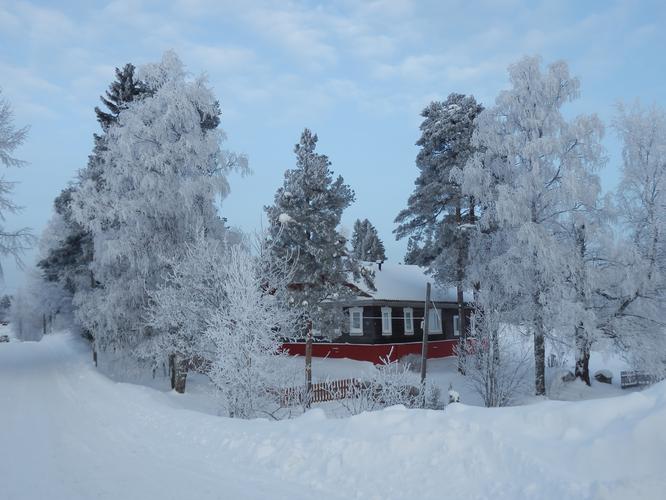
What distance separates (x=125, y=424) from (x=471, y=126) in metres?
23.1

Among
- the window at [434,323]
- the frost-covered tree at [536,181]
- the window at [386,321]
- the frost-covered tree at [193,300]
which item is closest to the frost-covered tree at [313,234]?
the frost-covered tree at [193,300]

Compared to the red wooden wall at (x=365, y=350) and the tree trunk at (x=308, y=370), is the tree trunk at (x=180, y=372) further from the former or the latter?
the red wooden wall at (x=365, y=350)

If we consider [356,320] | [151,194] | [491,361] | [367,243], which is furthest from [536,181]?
[367,243]

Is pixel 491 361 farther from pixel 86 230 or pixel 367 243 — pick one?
pixel 367 243

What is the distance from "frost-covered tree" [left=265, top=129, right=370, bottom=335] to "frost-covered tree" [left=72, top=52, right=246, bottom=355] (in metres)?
2.68

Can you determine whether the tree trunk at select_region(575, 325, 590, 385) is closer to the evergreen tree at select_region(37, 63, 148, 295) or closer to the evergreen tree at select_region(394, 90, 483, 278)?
the evergreen tree at select_region(394, 90, 483, 278)

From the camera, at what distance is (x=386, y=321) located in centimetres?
3120

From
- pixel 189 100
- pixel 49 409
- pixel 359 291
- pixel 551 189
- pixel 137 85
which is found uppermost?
pixel 137 85

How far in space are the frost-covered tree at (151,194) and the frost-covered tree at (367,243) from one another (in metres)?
48.2

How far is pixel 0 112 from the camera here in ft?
73.2

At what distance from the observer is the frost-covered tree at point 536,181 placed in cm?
2066

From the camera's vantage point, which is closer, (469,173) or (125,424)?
(125,424)

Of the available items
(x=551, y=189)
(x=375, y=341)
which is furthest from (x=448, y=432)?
(x=375, y=341)

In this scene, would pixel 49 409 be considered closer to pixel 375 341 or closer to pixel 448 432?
pixel 448 432
